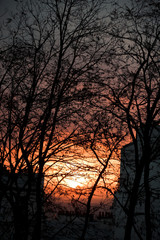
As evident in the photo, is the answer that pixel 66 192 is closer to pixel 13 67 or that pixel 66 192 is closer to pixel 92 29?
pixel 13 67

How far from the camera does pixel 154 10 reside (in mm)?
7684

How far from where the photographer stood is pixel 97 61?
27.5ft

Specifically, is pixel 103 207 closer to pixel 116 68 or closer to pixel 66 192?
pixel 66 192

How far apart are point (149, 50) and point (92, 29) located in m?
2.40

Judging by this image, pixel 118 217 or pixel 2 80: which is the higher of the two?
pixel 2 80

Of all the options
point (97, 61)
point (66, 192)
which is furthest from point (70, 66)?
point (66, 192)

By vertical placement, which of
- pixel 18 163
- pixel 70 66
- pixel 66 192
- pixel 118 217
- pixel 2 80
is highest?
pixel 70 66

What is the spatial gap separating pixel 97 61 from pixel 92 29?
3.77 ft

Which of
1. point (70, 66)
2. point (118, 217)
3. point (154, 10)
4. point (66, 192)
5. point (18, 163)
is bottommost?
point (118, 217)

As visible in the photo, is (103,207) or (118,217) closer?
(103,207)

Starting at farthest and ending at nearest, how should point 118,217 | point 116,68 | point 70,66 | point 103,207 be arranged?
point 118,217, point 103,207, point 116,68, point 70,66

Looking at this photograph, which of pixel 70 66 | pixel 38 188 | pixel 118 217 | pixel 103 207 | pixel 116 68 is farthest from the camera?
pixel 118 217

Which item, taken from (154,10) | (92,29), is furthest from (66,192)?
(154,10)

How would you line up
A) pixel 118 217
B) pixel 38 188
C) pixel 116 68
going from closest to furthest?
pixel 38 188 < pixel 116 68 < pixel 118 217
